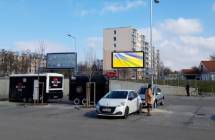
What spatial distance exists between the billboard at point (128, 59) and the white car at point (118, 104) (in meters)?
18.6

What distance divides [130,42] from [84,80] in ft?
360

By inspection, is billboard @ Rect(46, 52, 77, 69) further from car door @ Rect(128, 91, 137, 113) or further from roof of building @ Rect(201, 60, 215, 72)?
roof of building @ Rect(201, 60, 215, 72)

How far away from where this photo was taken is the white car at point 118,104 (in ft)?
62.2

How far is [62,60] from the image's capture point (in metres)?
A: 42.6

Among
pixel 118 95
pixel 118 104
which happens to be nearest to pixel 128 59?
pixel 118 95

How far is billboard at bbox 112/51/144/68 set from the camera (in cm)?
3962

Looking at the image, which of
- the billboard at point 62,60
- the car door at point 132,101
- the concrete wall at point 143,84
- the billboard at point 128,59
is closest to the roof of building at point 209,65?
the concrete wall at point 143,84

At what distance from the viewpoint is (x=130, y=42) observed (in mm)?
138875

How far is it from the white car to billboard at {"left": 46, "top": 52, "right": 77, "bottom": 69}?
21.1 meters

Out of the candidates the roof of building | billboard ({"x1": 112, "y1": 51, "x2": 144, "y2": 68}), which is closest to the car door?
billboard ({"x1": 112, "y1": 51, "x2": 144, "y2": 68})

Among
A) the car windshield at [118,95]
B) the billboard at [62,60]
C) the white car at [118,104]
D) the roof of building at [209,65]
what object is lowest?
the white car at [118,104]

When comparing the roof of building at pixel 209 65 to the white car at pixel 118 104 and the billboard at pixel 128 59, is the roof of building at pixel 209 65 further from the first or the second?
the white car at pixel 118 104

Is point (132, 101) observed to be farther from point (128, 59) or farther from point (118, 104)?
point (128, 59)

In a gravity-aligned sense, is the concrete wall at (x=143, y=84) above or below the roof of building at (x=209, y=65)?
below
